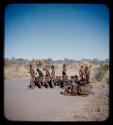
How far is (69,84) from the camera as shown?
4156 mm

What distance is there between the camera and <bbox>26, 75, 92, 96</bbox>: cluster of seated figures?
3938mm

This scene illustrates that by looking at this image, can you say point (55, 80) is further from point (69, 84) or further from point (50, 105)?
point (50, 105)

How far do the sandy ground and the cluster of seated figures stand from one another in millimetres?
65

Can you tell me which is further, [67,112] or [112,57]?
[67,112]

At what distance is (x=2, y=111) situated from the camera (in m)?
3.19

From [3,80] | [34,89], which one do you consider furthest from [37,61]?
[3,80]

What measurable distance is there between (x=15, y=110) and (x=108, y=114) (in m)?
0.92

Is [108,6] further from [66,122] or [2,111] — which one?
[2,111]

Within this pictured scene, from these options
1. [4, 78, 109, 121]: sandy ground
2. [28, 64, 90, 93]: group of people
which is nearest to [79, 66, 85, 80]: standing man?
[28, 64, 90, 93]: group of people

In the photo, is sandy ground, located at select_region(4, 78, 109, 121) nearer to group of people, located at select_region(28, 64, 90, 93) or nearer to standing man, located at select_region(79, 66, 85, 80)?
group of people, located at select_region(28, 64, 90, 93)

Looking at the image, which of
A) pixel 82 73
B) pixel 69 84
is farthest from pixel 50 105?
pixel 82 73

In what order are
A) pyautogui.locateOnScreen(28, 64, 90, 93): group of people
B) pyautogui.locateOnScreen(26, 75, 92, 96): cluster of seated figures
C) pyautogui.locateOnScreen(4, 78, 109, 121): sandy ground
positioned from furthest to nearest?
pyautogui.locateOnScreen(28, 64, 90, 93): group of people < pyautogui.locateOnScreen(26, 75, 92, 96): cluster of seated figures < pyautogui.locateOnScreen(4, 78, 109, 121): sandy ground

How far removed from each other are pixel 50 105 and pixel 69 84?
35 cm

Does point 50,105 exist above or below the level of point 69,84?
below
